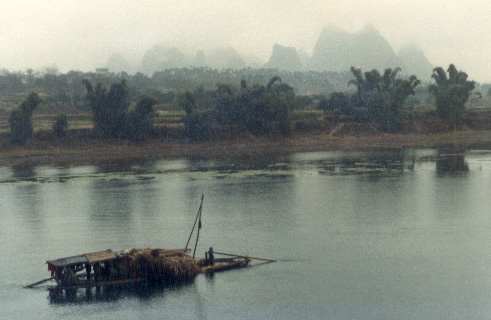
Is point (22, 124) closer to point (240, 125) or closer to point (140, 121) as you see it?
point (140, 121)

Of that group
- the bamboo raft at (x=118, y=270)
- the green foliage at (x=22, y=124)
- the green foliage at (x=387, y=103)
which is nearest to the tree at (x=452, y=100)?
the green foliage at (x=387, y=103)

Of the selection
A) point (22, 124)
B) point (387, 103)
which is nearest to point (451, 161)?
point (387, 103)

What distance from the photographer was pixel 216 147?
81.2m

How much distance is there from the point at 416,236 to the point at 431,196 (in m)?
11.8

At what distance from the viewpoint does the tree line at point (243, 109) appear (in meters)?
79.0

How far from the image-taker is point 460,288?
26.9 m

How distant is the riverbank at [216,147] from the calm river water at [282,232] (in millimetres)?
8940

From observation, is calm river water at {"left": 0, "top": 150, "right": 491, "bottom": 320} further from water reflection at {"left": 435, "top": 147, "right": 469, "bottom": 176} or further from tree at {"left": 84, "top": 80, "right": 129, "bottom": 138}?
tree at {"left": 84, "top": 80, "right": 129, "bottom": 138}

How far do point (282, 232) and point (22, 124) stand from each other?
149 ft

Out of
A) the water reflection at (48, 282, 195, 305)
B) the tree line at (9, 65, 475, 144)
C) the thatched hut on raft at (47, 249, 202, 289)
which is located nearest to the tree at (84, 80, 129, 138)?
the tree line at (9, 65, 475, 144)

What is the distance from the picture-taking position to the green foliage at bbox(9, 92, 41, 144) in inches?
2980

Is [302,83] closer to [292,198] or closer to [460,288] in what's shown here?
[292,198]

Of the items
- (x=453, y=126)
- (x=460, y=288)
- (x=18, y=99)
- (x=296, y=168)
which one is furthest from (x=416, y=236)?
(x=18, y=99)

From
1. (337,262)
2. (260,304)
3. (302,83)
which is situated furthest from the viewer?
(302,83)
